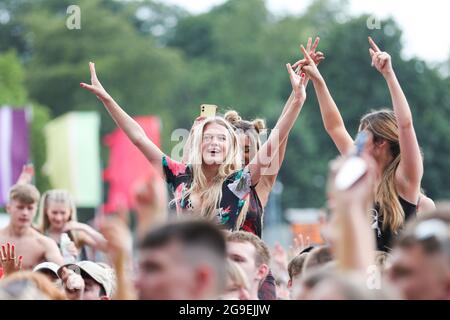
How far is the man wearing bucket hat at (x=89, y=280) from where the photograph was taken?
8617mm

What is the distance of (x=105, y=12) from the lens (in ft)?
313

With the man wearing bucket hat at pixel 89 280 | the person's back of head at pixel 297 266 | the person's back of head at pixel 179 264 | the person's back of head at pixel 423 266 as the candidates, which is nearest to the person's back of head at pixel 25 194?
the man wearing bucket hat at pixel 89 280

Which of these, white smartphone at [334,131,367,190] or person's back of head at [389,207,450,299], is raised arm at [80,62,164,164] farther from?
white smartphone at [334,131,367,190]

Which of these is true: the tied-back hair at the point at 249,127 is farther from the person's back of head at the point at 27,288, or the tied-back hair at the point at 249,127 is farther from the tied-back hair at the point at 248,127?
the person's back of head at the point at 27,288

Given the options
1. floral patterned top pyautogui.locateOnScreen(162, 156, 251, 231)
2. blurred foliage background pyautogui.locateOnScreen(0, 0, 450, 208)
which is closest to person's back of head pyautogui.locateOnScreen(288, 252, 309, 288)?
floral patterned top pyautogui.locateOnScreen(162, 156, 251, 231)

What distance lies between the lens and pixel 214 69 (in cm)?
10225

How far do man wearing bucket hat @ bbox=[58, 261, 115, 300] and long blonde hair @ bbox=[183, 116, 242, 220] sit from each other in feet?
2.12

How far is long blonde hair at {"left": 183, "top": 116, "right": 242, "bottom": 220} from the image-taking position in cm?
891

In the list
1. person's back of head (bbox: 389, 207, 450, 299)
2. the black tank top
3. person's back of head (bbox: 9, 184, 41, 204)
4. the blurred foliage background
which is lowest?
person's back of head (bbox: 389, 207, 450, 299)

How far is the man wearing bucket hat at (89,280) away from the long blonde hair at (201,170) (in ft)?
2.12

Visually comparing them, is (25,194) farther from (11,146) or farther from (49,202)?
(11,146)

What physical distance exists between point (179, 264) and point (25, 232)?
5.71 m
